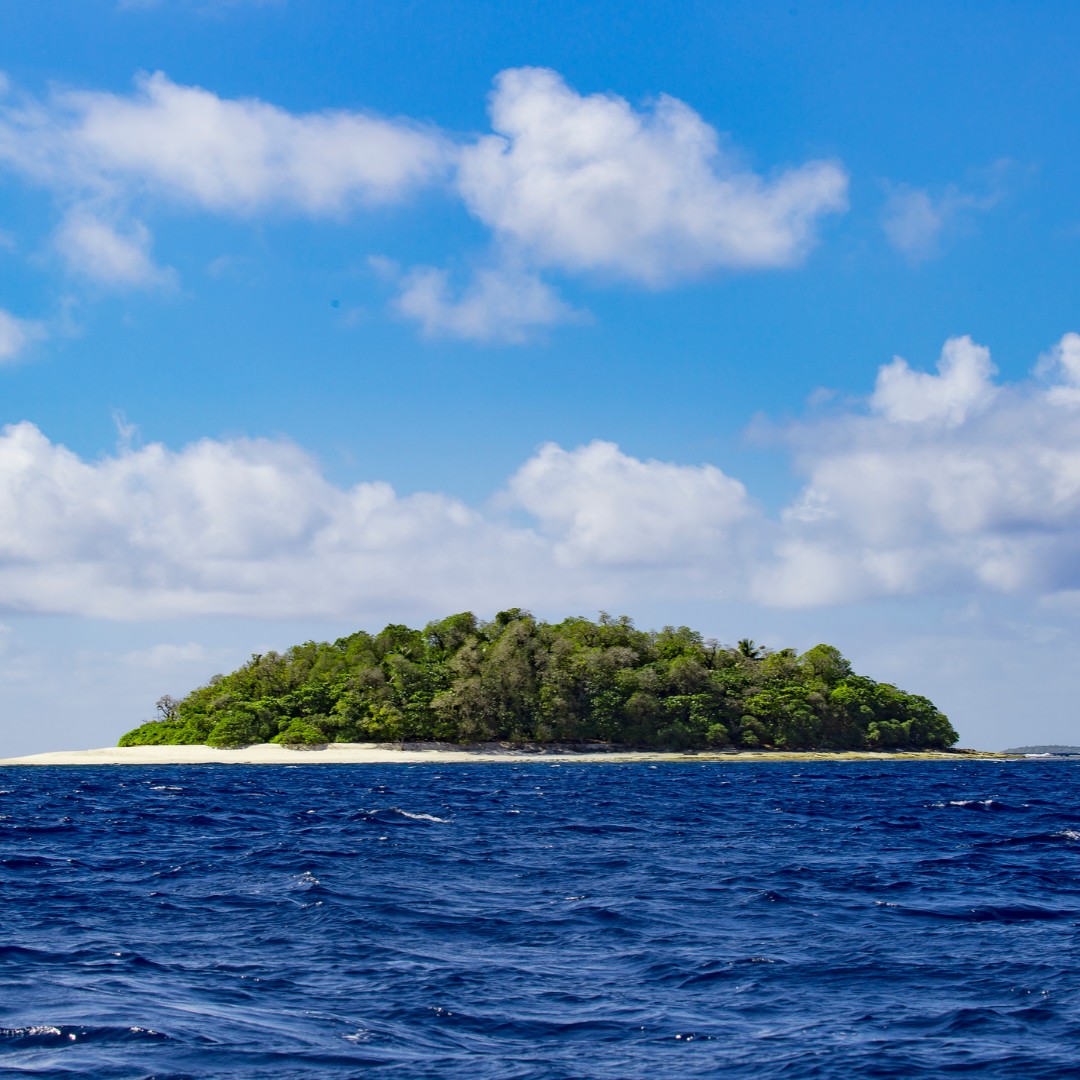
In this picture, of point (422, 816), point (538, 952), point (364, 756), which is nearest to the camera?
point (538, 952)

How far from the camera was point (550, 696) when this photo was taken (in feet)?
554

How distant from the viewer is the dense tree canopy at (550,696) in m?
170

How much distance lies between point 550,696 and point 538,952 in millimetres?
147044

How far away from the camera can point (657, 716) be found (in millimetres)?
172500

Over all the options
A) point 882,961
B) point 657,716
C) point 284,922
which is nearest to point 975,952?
point 882,961

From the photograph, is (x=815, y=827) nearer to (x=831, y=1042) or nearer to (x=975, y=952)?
(x=975, y=952)

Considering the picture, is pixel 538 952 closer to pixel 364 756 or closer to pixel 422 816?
pixel 422 816

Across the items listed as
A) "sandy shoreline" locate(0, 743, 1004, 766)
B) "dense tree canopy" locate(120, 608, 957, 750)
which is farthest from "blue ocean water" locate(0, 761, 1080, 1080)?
"dense tree canopy" locate(120, 608, 957, 750)

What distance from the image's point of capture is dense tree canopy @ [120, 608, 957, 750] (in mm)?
170250

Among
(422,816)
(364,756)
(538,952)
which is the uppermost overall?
(538,952)

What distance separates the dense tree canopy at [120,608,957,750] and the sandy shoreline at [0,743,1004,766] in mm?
2747

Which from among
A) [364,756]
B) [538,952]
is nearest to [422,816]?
[538,952]

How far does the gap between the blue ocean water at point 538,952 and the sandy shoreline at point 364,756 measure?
379ft

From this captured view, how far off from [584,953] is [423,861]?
1452 cm
